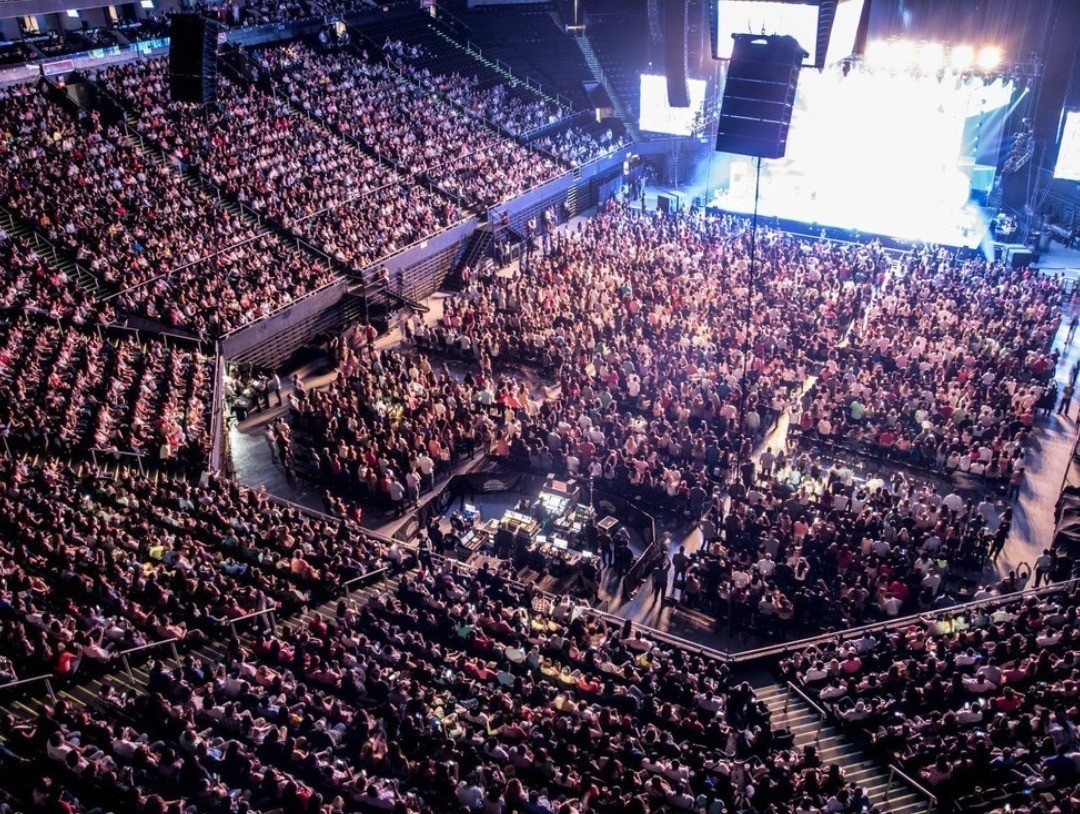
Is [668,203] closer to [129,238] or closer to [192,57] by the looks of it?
[129,238]

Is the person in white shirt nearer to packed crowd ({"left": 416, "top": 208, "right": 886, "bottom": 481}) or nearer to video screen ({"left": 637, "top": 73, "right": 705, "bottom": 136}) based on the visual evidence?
packed crowd ({"left": 416, "top": 208, "right": 886, "bottom": 481})

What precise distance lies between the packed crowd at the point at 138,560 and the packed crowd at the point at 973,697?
25.1ft

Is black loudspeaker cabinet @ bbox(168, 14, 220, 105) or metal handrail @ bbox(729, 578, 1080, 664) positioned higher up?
black loudspeaker cabinet @ bbox(168, 14, 220, 105)

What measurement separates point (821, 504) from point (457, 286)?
16.2m

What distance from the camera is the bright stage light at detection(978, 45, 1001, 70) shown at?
3091 cm

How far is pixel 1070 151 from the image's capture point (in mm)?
29297

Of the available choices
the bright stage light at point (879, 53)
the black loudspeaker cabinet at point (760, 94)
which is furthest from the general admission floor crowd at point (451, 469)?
the bright stage light at point (879, 53)

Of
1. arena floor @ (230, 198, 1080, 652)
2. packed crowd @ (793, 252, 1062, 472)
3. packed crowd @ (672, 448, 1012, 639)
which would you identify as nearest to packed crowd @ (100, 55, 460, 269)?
arena floor @ (230, 198, 1080, 652)

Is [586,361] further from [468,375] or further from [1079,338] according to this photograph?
[1079,338]

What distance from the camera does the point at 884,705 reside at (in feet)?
36.8

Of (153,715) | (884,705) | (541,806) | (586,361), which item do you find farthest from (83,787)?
(586,361)

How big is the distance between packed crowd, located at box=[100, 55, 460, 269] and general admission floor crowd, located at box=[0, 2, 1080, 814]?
144 mm

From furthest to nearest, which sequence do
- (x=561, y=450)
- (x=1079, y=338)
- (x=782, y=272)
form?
(x=782, y=272), (x=1079, y=338), (x=561, y=450)

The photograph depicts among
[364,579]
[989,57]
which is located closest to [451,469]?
[364,579]
